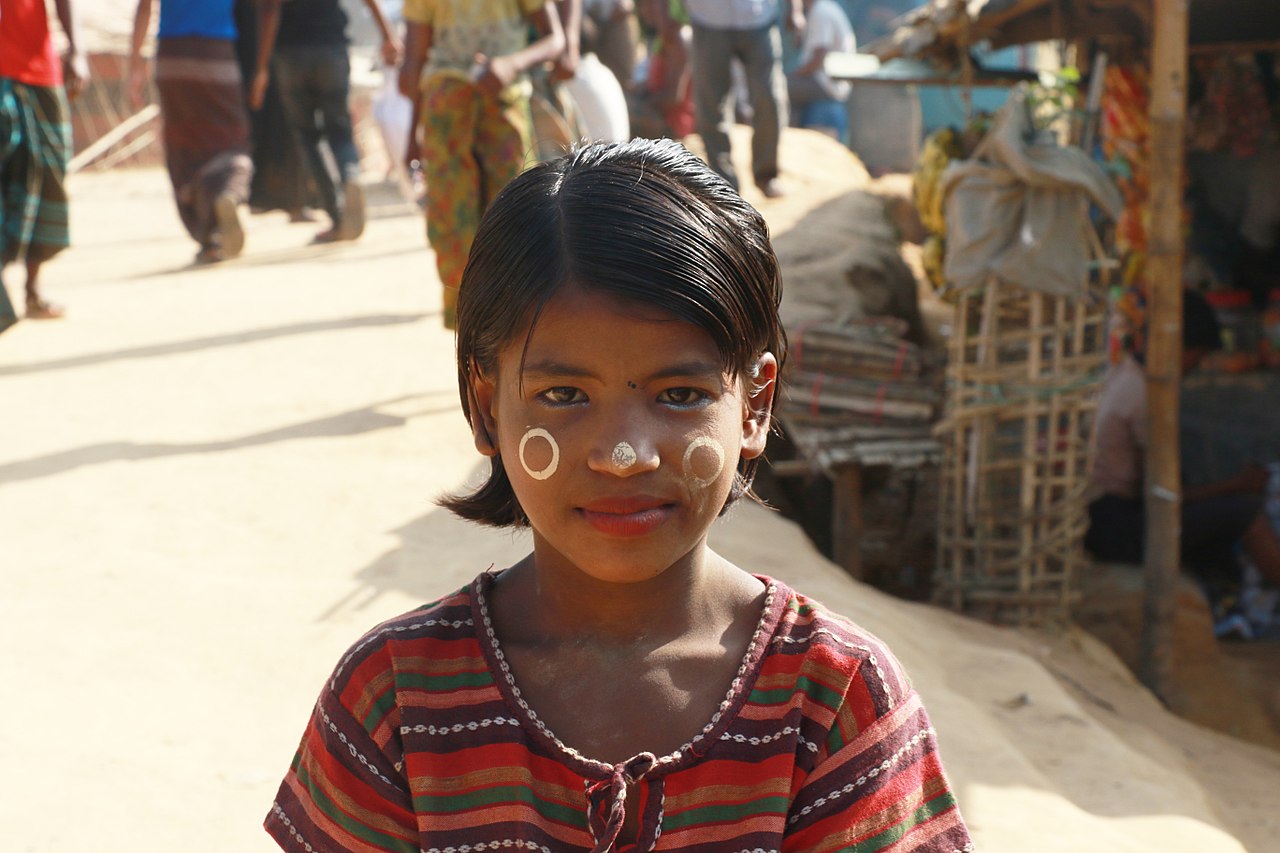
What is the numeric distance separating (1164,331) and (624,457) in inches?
149

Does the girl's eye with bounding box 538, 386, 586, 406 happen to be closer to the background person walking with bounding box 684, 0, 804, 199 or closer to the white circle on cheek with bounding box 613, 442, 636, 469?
the white circle on cheek with bounding box 613, 442, 636, 469

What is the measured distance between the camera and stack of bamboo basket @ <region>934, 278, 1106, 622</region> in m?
4.71

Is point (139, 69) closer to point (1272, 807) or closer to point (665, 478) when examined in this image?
point (1272, 807)

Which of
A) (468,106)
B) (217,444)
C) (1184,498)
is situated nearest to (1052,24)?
(1184,498)

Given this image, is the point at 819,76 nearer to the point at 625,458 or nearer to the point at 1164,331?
the point at 1164,331

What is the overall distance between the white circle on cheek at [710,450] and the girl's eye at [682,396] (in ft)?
0.12

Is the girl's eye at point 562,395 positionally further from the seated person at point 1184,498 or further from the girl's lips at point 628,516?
the seated person at point 1184,498

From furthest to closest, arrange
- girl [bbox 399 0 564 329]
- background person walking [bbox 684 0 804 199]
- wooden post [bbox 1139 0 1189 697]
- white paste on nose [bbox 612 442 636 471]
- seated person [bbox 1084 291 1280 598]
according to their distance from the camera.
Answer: background person walking [bbox 684 0 804 199] → seated person [bbox 1084 291 1280 598] → girl [bbox 399 0 564 329] → wooden post [bbox 1139 0 1189 697] → white paste on nose [bbox 612 442 636 471]

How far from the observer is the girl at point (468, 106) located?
191 inches

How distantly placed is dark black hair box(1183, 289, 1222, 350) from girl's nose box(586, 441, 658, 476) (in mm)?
5337

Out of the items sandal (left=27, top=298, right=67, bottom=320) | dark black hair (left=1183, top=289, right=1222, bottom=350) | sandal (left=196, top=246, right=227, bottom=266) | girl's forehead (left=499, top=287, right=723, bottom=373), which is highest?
A: girl's forehead (left=499, top=287, right=723, bottom=373)

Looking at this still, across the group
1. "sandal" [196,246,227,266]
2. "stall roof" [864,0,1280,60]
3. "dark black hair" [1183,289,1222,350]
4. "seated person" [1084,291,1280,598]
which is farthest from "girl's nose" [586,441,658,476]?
"sandal" [196,246,227,266]

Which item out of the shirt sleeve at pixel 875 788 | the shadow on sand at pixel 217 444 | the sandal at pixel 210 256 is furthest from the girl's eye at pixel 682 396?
the sandal at pixel 210 256

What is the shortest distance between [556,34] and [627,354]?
4020 mm
